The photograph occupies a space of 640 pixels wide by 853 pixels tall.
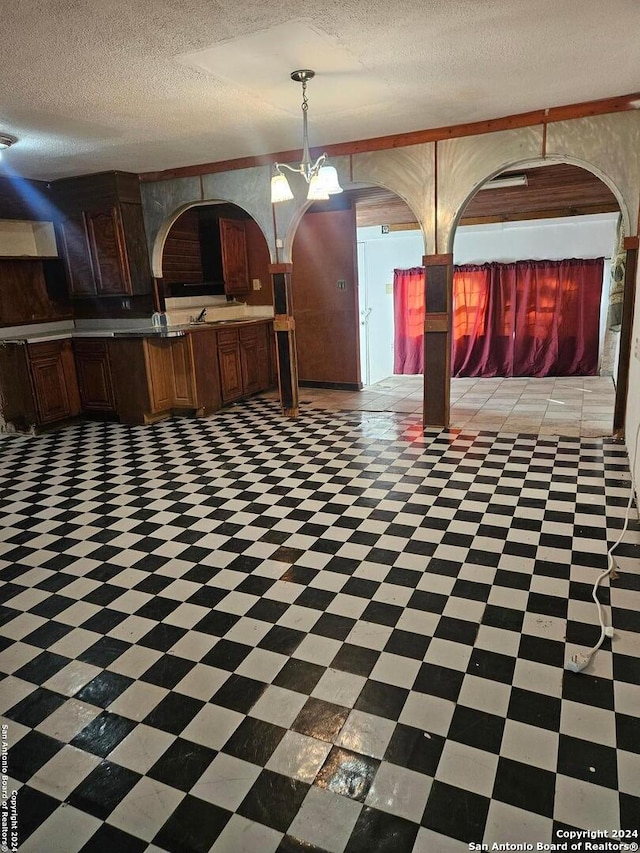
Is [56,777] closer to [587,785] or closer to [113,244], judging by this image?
[587,785]

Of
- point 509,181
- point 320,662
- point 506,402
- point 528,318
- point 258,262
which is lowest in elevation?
point 506,402

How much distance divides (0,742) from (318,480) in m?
2.59

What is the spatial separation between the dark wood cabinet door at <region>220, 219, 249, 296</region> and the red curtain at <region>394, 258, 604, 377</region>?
353 cm

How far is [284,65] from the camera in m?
3.14

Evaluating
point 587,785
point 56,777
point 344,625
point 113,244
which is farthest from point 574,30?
point 113,244

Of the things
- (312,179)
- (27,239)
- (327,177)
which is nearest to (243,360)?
(27,239)

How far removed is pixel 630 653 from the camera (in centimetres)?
Answer: 213

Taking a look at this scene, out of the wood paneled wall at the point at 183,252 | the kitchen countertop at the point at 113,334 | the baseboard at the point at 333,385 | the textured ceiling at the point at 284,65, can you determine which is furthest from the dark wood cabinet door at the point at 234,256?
the textured ceiling at the point at 284,65

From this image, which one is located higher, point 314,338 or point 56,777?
point 314,338

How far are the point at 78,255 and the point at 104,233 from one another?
19.1 inches

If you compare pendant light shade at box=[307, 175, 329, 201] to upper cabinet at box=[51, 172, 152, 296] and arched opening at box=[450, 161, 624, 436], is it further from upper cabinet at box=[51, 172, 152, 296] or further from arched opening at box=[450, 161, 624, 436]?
arched opening at box=[450, 161, 624, 436]

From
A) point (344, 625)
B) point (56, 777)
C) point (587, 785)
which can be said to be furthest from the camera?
point (344, 625)

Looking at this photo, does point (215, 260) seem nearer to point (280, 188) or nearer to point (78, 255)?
point (78, 255)

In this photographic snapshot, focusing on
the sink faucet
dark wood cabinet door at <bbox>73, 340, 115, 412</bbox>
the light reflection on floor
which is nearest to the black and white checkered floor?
the light reflection on floor
